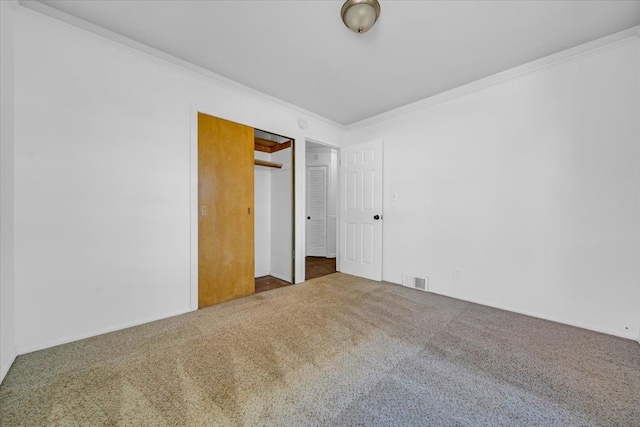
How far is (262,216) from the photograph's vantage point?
3.97 meters

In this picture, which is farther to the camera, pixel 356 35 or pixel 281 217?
pixel 281 217

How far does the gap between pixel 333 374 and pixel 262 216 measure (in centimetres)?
282

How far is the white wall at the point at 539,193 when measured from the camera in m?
2.05

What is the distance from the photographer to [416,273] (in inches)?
130

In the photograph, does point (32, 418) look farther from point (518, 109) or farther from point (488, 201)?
point (518, 109)

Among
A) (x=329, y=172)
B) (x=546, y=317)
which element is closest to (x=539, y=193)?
(x=546, y=317)

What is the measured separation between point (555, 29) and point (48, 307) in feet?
15.5

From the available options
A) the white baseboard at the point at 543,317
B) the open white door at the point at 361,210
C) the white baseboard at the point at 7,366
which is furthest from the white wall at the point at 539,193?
the white baseboard at the point at 7,366

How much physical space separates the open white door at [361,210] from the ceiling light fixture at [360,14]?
1.98 meters

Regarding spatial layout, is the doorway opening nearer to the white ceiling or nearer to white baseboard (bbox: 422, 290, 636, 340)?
the white ceiling

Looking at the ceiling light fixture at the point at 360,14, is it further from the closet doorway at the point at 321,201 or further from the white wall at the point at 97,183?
the closet doorway at the point at 321,201

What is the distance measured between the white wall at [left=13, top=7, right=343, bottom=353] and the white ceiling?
1.08ft

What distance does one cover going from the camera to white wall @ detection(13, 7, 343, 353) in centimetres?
179

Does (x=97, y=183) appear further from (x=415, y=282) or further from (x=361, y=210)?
(x=415, y=282)
